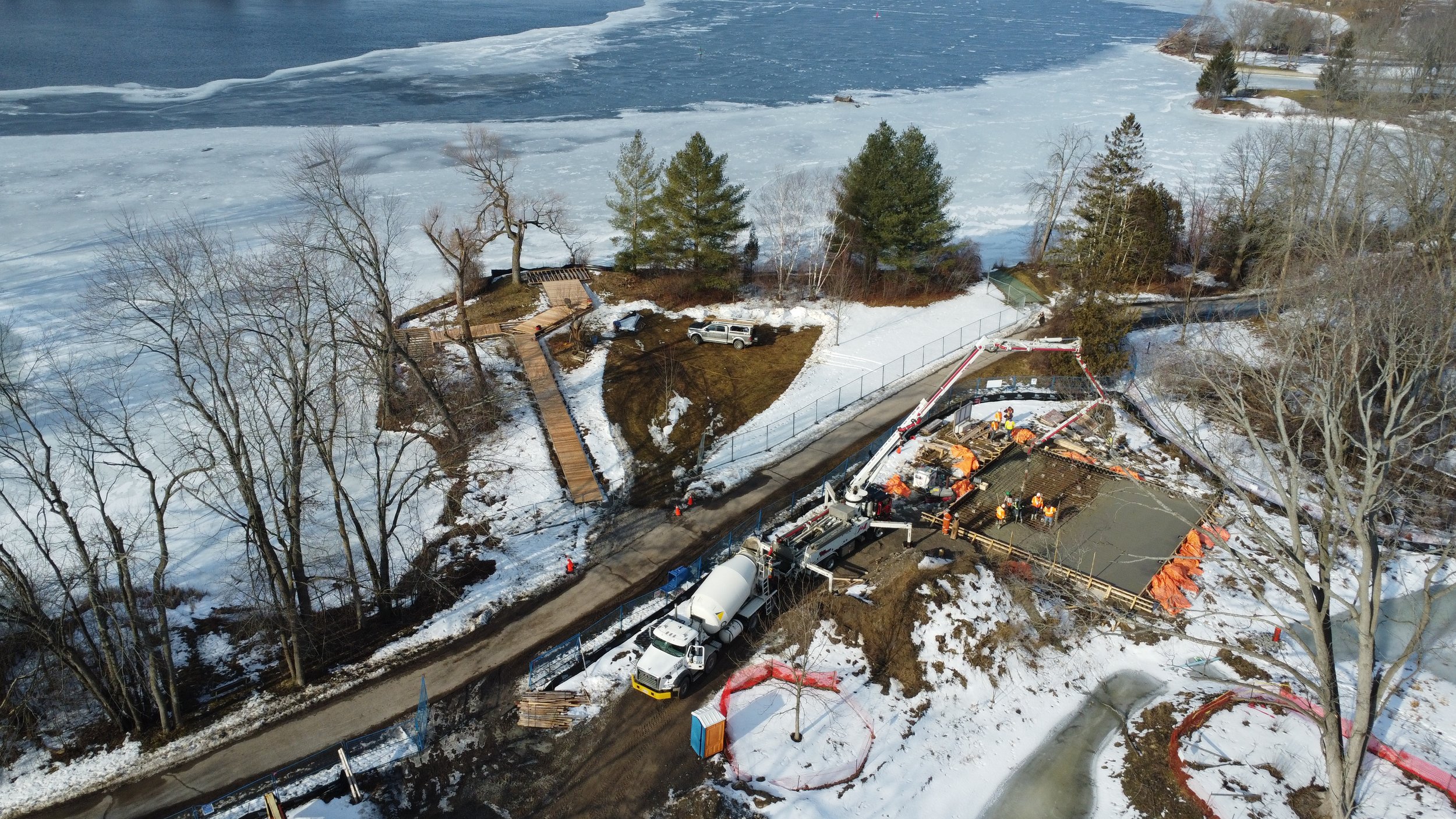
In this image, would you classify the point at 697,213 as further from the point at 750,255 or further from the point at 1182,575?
the point at 1182,575

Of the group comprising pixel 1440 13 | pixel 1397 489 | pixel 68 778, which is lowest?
pixel 68 778

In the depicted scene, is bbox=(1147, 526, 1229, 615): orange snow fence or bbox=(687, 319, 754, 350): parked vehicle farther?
bbox=(687, 319, 754, 350): parked vehicle

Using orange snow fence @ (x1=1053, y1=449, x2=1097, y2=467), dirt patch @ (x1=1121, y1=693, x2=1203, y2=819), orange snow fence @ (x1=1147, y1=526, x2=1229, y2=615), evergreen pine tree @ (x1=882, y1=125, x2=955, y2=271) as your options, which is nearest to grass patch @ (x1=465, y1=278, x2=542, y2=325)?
evergreen pine tree @ (x1=882, y1=125, x2=955, y2=271)

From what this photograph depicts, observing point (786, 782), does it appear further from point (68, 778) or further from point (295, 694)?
point (68, 778)

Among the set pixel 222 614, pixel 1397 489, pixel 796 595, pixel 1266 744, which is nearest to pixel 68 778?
pixel 222 614

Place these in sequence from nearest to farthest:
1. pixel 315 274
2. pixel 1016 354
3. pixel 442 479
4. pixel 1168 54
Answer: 1. pixel 315 274
2. pixel 442 479
3. pixel 1016 354
4. pixel 1168 54

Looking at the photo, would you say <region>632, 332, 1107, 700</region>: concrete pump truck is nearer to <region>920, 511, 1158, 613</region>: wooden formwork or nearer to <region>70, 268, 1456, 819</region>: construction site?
<region>70, 268, 1456, 819</region>: construction site
